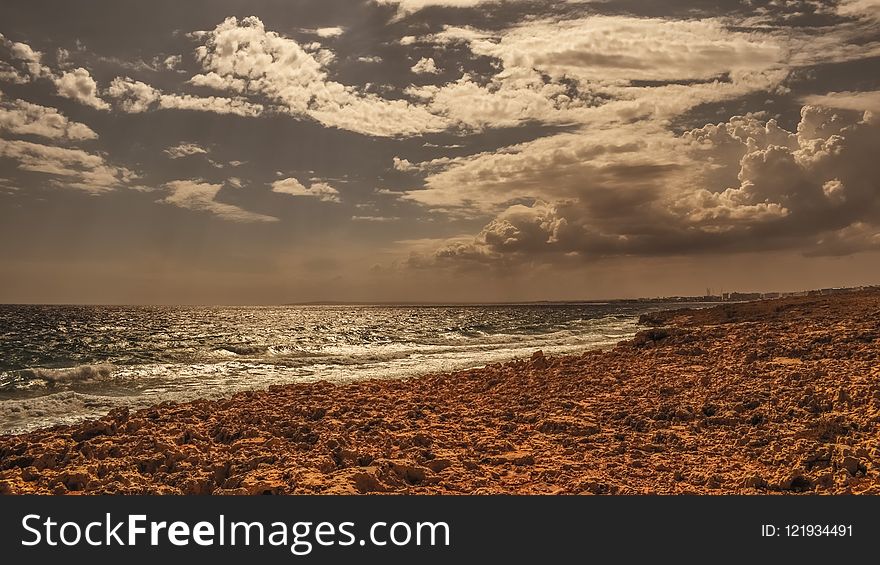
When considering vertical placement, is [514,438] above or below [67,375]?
above

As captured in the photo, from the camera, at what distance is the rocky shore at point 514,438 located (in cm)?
650

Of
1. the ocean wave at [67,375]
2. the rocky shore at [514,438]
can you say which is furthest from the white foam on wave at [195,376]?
the rocky shore at [514,438]

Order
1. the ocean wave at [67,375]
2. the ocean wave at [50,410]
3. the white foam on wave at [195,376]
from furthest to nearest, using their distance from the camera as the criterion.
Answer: the ocean wave at [67,375] < the white foam on wave at [195,376] < the ocean wave at [50,410]

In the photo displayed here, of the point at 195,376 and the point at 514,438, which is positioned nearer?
the point at 514,438

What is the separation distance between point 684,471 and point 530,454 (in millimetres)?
1915

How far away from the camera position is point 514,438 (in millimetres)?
8453

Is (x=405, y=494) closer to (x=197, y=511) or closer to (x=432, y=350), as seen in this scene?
(x=197, y=511)

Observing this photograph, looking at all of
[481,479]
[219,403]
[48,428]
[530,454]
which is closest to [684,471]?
[530,454]

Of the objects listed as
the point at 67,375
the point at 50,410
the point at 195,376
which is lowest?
the point at 67,375

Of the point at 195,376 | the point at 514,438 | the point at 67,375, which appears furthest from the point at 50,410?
the point at 514,438

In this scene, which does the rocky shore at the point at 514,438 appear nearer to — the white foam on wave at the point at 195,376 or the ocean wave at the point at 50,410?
the ocean wave at the point at 50,410

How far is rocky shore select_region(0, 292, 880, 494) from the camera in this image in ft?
21.3

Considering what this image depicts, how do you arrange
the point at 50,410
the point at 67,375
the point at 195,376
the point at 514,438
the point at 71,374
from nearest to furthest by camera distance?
the point at 514,438
the point at 50,410
the point at 195,376
the point at 67,375
the point at 71,374

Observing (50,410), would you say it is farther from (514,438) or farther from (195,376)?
(514,438)
